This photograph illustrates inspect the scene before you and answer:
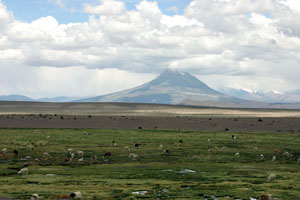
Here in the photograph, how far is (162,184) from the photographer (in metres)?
29.4

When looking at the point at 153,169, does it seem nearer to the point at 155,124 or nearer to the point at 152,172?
the point at 152,172

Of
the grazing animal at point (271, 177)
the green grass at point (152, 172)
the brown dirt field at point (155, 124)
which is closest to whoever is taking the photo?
the green grass at point (152, 172)

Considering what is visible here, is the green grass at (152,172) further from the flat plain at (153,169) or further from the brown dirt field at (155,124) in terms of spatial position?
the brown dirt field at (155,124)

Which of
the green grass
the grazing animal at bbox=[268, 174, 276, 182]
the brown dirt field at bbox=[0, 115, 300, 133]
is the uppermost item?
the brown dirt field at bbox=[0, 115, 300, 133]

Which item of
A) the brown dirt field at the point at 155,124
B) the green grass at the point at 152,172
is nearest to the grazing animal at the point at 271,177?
the green grass at the point at 152,172

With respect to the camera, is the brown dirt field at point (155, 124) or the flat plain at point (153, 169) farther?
the brown dirt field at point (155, 124)

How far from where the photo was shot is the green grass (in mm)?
26562

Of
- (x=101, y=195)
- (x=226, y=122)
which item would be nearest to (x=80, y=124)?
(x=226, y=122)

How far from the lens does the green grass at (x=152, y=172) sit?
87.1 feet

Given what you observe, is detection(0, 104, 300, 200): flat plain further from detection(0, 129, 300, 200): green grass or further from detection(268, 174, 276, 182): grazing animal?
detection(268, 174, 276, 182): grazing animal

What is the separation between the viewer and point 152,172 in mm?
34656

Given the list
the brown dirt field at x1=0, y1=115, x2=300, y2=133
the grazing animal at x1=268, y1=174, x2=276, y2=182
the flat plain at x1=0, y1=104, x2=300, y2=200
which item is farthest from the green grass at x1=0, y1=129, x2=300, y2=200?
the brown dirt field at x1=0, y1=115, x2=300, y2=133

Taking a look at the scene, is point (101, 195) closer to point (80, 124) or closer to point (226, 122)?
point (80, 124)

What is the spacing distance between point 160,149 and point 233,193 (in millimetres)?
25058
